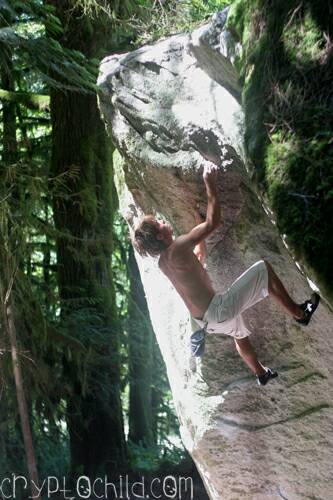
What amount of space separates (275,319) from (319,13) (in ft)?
9.53

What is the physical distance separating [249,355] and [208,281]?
35.2 inches

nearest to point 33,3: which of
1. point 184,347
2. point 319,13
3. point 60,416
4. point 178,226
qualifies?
point 178,226

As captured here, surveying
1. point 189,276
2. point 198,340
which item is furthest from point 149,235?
point 198,340

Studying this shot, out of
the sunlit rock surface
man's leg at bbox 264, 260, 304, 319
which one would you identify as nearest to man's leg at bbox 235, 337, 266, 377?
the sunlit rock surface

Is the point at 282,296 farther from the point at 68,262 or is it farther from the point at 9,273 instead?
the point at 68,262

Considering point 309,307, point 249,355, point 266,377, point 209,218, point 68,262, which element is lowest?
point 266,377

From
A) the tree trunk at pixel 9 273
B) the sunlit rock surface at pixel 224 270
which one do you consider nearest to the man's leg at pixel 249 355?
the sunlit rock surface at pixel 224 270

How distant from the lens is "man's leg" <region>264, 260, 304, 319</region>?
558cm

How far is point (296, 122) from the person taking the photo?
4773 millimetres

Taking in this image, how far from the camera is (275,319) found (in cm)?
686

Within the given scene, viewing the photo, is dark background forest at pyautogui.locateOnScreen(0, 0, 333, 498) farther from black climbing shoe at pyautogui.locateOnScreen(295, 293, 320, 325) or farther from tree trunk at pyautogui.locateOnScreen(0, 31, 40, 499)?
black climbing shoe at pyautogui.locateOnScreen(295, 293, 320, 325)

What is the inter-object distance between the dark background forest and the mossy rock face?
10.0 ft

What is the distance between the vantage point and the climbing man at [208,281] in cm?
562

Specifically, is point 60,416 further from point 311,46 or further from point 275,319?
point 311,46
